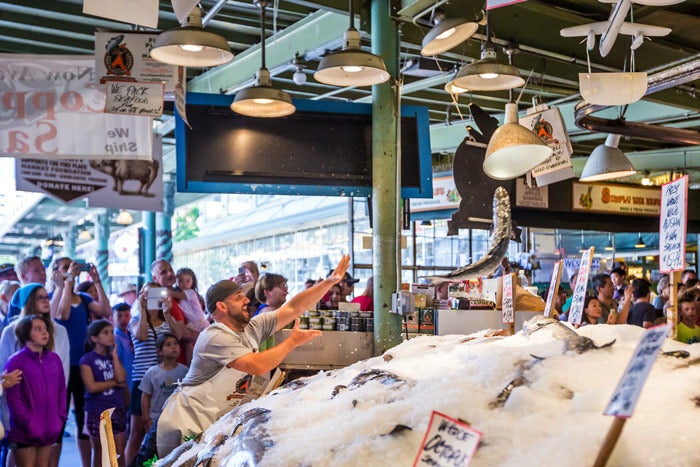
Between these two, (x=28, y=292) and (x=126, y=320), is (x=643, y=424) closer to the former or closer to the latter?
(x=28, y=292)

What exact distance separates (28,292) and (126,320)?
1651 mm

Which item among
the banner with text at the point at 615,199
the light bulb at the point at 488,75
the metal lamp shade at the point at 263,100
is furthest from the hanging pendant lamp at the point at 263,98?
the banner with text at the point at 615,199

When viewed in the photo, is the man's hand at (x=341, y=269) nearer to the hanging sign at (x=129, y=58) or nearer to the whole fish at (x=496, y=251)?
the whole fish at (x=496, y=251)

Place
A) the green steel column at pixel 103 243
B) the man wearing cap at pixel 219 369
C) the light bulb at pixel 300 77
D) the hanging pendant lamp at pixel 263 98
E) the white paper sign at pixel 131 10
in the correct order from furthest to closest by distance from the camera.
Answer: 1. the green steel column at pixel 103 243
2. the light bulb at pixel 300 77
3. the hanging pendant lamp at pixel 263 98
4. the man wearing cap at pixel 219 369
5. the white paper sign at pixel 131 10

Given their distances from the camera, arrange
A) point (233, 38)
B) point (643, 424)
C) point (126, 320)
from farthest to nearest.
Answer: point (233, 38)
point (126, 320)
point (643, 424)

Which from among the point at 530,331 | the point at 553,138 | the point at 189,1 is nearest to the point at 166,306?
the point at 553,138

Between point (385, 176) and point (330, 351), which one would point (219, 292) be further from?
point (385, 176)

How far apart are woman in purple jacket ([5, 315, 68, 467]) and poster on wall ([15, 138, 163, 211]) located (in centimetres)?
290

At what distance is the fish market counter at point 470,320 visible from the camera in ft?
18.0

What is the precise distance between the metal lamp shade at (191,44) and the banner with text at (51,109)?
2027 millimetres

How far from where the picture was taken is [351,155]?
652 cm

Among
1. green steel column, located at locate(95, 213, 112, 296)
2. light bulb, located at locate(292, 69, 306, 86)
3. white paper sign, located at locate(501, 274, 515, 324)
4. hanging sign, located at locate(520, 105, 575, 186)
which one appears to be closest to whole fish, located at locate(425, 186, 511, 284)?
white paper sign, located at locate(501, 274, 515, 324)

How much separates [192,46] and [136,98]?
3.93 feet

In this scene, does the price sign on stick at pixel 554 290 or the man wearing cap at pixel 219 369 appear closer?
the man wearing cap at pixel 219 369
